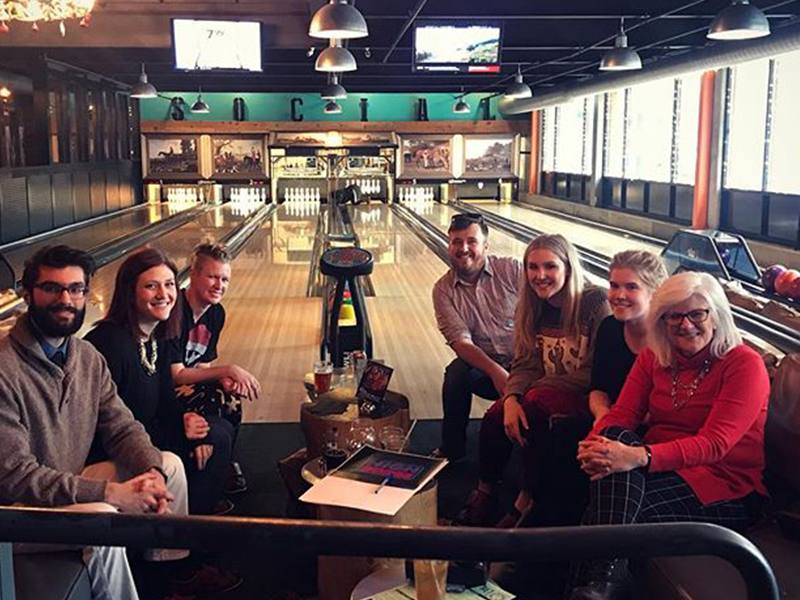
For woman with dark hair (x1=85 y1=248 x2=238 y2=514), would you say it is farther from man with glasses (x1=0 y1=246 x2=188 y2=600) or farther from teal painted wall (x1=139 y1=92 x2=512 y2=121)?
teal painted wall (x1=139 y1=92 x2=512 y2=121)

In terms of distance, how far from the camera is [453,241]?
375cm

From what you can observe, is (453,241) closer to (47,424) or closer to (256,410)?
(256,410)

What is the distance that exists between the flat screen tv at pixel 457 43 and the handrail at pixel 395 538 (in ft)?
25.6

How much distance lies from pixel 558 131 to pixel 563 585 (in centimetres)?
1834

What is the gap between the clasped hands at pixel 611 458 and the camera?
2270mm

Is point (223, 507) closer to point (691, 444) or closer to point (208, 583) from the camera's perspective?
Result: point (208, 583)

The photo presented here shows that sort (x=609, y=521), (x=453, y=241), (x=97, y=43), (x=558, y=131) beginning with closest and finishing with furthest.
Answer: (x=609, y=521)
(x=453, y=241)
(x=97, y=43)
(x=558, y=131)

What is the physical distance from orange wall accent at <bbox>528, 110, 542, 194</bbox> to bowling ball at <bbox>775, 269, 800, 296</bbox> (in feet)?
50.4

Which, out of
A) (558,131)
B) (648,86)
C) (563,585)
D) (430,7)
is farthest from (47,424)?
(558,131)

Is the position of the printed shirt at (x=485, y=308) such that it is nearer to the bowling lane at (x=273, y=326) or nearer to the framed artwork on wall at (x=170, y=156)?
the bowling lane at (x=273, y=326)

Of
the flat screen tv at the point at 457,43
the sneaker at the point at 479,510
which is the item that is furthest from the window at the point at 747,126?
the sneaker at the point at 479,510

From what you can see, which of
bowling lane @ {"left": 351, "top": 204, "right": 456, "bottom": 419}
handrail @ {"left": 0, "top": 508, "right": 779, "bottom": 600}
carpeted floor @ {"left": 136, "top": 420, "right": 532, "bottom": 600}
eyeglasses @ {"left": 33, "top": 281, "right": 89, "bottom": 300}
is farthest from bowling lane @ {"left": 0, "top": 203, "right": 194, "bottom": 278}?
handrail @ {"left": 0, "top": 508, "right": 779, "bottom": 600}

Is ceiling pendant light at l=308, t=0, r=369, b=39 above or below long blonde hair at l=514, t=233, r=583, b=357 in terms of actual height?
above

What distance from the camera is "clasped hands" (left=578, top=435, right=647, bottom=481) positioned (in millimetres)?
2270
